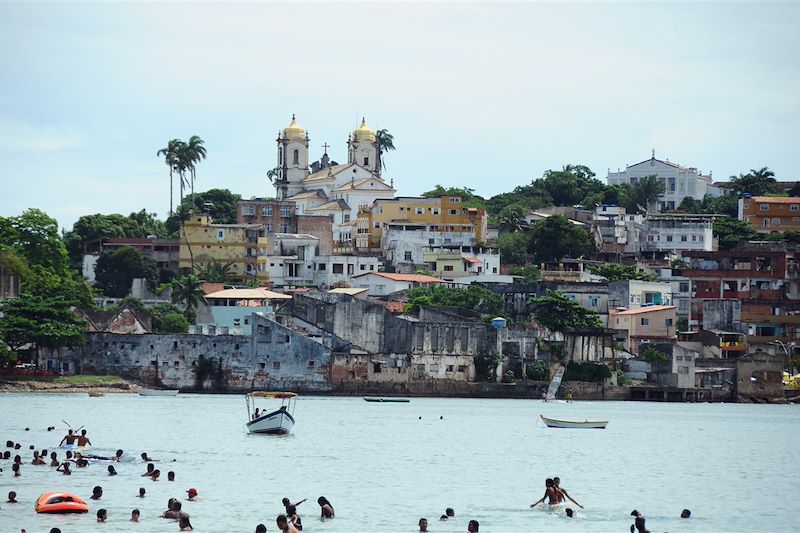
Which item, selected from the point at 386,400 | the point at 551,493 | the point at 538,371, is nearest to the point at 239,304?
the point at 386,400

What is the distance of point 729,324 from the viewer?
114688 millimetres

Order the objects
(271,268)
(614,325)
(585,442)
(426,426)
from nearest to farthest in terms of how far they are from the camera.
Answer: (585,442) → (426,426) → (614,325) → (271,268)

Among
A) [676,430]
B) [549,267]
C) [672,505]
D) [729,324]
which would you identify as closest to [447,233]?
[549,267]

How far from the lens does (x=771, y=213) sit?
14975 centimetres

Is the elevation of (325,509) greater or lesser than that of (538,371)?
lesser

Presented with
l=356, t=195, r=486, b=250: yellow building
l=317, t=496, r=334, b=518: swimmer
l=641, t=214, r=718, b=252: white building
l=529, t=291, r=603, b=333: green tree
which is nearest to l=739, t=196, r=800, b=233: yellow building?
l=641, t=214, r=718, b=252: white building

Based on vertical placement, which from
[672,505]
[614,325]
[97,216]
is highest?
[97,216]

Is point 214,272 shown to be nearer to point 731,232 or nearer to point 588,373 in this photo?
point 588,373

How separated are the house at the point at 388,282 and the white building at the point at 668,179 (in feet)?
174

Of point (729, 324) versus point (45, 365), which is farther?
point (729, 324)

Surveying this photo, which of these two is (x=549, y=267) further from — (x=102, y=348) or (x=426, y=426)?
(x=426, y=426)

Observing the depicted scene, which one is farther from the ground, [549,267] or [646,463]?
[549,267]

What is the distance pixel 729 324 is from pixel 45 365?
46.1 m

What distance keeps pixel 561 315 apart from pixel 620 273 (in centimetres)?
2100
